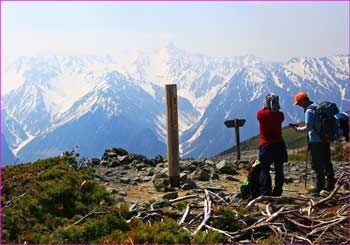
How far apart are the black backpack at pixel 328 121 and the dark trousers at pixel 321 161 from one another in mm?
304

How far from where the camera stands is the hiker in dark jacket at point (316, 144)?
1013cm

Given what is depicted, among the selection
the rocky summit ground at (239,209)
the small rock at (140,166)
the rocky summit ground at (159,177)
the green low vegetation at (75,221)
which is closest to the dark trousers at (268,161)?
the rocky summit ground at (239,209)

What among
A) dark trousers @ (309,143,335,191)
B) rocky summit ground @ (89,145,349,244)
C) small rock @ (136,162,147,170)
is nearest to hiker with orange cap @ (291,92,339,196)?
dark trousers @ (309,143,335,191)

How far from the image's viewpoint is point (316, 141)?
1032 cm

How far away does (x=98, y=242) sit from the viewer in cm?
598

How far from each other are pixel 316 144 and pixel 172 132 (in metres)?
3.36

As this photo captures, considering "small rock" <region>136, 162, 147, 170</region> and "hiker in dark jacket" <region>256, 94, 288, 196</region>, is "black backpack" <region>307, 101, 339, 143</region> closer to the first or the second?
"hiker in dark jacket" <region>256, 94, 288, 196</region>

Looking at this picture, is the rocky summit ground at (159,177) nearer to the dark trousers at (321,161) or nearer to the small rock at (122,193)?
the small rock at (122,193)

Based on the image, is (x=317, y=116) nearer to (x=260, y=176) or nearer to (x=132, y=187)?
(x=260, y=176)

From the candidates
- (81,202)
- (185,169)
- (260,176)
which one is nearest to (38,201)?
(81,202)

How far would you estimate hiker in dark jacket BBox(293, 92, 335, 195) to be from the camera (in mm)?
10133

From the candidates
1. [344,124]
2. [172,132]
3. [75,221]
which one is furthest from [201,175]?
[75,221]

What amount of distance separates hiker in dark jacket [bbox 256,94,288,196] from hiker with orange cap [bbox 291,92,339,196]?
2.47 feet

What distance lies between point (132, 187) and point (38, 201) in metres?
5.15
